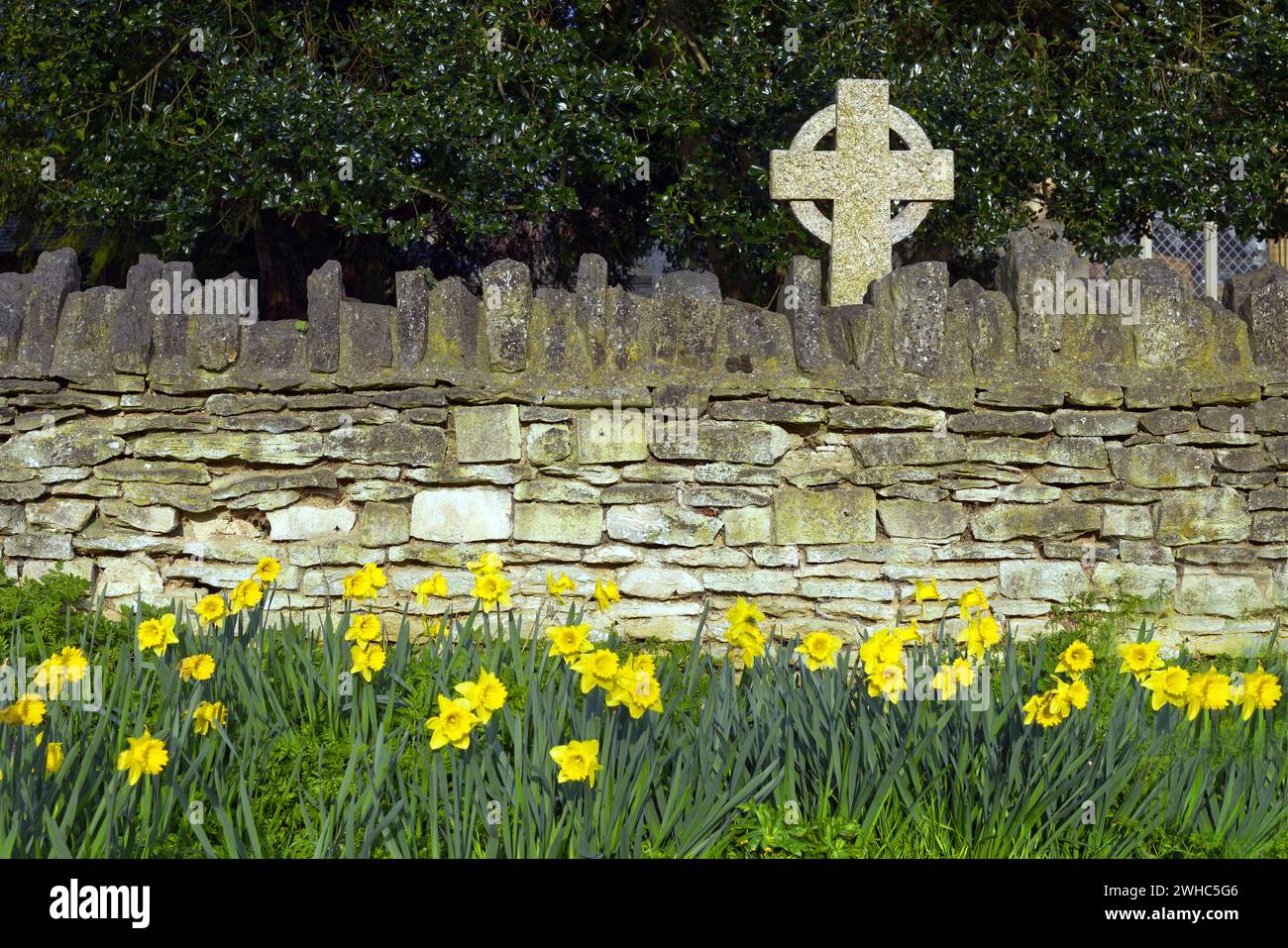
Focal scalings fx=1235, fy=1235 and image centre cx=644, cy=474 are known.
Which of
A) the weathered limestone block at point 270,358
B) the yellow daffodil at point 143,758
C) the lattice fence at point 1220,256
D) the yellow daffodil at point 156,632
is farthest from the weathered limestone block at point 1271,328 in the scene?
the lattice fence at point 1220,256

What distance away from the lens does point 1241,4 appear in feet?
23.1

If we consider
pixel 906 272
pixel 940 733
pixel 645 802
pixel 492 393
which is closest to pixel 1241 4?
pixel 906 272

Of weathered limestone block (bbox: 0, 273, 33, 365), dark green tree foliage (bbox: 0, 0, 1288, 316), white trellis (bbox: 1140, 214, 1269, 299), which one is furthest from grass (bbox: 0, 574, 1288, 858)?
white trellis (bbox: 1140, 214, 1269, 299)

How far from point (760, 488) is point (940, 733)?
1.55 metres

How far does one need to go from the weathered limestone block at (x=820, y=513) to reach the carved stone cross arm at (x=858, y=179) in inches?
51.2

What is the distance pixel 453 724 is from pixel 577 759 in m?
0.25

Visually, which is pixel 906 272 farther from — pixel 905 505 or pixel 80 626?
pixel 80 626

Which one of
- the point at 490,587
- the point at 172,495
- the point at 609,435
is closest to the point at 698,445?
the point at 609,435

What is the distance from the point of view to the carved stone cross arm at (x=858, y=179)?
16.8 feet

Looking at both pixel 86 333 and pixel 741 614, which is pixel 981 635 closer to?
pixel 741 614

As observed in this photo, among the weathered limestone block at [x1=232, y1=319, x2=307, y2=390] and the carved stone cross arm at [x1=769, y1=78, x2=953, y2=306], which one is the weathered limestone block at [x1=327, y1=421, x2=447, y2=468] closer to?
the weathered limestone block at [x1=232, y1=319, x2=307, y2=390]

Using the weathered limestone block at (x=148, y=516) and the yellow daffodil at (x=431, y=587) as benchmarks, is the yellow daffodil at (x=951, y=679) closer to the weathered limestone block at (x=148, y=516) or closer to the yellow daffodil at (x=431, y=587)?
the yellow daffodil at (x=431, y=587)

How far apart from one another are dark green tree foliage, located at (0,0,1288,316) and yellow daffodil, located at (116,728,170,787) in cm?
476

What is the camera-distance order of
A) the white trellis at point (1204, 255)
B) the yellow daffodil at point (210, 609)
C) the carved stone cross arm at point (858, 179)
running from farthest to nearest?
1. the white trellis at point (1204, 255)
2. the carved stone cross arm at point (858, 179)
3. the yellow daffodil at point (210, 609)
